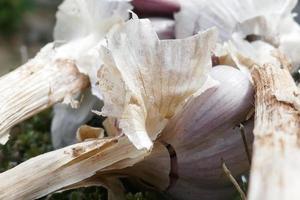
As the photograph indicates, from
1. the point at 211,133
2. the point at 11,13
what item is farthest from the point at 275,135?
the point at 11,13

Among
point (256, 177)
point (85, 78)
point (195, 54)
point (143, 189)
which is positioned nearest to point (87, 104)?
point (85, 78)

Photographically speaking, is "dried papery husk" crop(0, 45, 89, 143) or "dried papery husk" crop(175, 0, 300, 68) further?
"dried papery husk" crop(175, 0, 300, 68)

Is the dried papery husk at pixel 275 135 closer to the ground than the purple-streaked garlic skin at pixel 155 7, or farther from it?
closer to the ground

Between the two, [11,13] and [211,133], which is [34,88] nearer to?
[211,133]

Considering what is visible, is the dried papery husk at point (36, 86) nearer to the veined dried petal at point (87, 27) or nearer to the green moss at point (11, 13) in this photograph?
the veined dried petal at point (87, 27)

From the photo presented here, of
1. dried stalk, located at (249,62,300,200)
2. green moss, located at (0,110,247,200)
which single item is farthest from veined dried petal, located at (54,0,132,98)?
dried stalk, located at (249,62,300,200)

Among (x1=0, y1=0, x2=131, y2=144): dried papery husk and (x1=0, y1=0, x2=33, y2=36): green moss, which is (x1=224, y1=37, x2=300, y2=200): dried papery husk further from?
(x1=0, y1=0, x2=33, y2=36): green moss

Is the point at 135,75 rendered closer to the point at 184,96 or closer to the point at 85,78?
the point at 184,96

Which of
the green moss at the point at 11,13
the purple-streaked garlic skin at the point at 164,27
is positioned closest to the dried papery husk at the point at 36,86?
the purple-streaked garlic skin at the point at 164,27
